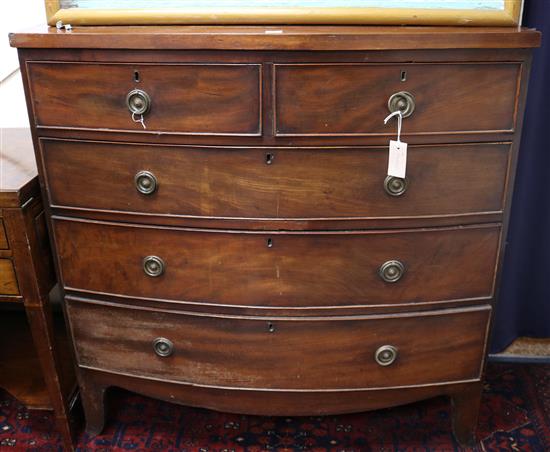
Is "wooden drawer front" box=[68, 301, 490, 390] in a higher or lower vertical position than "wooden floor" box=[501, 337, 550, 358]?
higher

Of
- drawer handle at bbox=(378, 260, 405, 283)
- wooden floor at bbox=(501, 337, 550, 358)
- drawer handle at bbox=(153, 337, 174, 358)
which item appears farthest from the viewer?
wooden floor at bbox=(501, 337, 550, 358)

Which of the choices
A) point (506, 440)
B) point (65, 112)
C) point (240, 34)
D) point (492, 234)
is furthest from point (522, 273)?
point (65, 112)

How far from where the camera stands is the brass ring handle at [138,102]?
130 cm

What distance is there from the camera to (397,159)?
1315mm

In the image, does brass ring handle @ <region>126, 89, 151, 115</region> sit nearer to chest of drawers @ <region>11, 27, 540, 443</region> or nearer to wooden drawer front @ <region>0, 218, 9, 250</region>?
chest of drawers @ <region>11, 27, 540, 443</region>

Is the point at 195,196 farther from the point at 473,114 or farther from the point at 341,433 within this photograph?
the point at 341,433

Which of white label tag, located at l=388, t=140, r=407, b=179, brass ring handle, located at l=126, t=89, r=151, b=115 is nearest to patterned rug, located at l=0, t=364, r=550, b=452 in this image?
white label tag, located at l=388, t=140, r=407, b=179

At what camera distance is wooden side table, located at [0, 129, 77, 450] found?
4.81ft

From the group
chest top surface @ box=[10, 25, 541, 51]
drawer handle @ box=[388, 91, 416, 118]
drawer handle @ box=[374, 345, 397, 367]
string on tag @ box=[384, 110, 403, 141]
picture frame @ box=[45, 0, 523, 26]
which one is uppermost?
picture frame @ box=[45, 0, 523, 26]

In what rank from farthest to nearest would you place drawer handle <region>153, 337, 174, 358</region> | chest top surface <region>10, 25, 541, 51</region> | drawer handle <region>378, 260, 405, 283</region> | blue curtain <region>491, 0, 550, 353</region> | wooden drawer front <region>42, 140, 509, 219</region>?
1. blue curtain <region>491, 0, 550, 353</region>
2. drawer handle <region>153, 337, 174, 358</region>
3. drawer handle <region>378, 260, 405, 283</region>
4. wooden drawer front <region>42, 140, 509, 219</region>
5. chest top surface <region>10, 25, 541, 51</region>

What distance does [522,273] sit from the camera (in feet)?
6.76

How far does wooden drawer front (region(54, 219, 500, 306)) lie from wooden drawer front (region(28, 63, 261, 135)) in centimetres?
26

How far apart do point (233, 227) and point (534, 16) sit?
1108 millimetres

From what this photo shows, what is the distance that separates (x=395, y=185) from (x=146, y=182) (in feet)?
1.88
